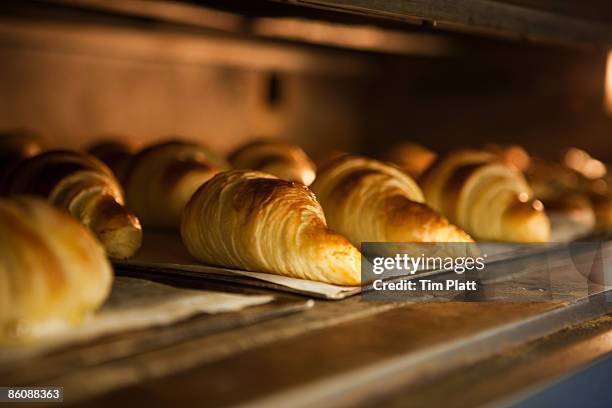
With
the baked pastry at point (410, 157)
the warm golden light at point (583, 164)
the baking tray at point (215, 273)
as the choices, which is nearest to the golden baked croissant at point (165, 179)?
the baking tray at point (215, 273)

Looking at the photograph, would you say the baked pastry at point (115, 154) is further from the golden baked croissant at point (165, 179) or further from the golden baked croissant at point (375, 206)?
the golden baked croissant at point (375, 206)

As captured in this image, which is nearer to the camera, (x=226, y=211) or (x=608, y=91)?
(x=226, y=211)

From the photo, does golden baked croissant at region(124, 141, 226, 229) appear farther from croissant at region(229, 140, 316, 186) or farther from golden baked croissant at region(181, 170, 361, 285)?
golden baked croissant at region(181, 170, 361, 285)

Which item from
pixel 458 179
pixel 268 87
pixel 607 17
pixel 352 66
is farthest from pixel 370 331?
pixel 352 66

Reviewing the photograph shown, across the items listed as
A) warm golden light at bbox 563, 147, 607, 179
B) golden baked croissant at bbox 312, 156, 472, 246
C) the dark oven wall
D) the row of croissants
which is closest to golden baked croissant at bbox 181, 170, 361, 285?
the row of croissants

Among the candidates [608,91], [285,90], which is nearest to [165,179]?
[285,90]

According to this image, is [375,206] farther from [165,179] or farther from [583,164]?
[583,164]
